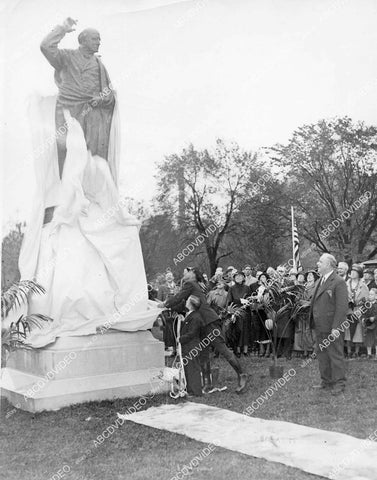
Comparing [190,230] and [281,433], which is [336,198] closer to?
[190,230]

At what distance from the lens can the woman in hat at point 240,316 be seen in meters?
10.9

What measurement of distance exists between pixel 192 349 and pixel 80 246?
2.17 metres

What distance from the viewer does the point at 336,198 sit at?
2553 centimetres

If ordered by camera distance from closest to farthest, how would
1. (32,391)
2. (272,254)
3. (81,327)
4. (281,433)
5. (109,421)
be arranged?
(281,433)
(109,421)
(32,391)
(81,327)
(272,254)

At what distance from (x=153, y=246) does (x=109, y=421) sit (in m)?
20.6

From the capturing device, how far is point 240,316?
10719 mm

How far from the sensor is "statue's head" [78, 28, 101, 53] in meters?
8.30

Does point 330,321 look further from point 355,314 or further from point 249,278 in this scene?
point 249,278

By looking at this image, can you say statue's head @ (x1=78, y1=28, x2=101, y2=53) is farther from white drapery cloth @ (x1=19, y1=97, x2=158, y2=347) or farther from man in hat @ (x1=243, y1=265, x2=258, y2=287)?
man in hat @ (x1=243, y1=265, x2=258, y2=287)

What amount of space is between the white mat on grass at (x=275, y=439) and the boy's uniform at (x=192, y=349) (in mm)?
657

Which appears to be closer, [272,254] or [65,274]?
[65,274]

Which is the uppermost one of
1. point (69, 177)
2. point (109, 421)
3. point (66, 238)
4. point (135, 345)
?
point (69, 177)

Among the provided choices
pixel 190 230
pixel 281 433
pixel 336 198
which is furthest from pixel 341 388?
pixel 190 230

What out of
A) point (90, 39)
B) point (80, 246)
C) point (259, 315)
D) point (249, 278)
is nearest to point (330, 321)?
point (259, 315)
